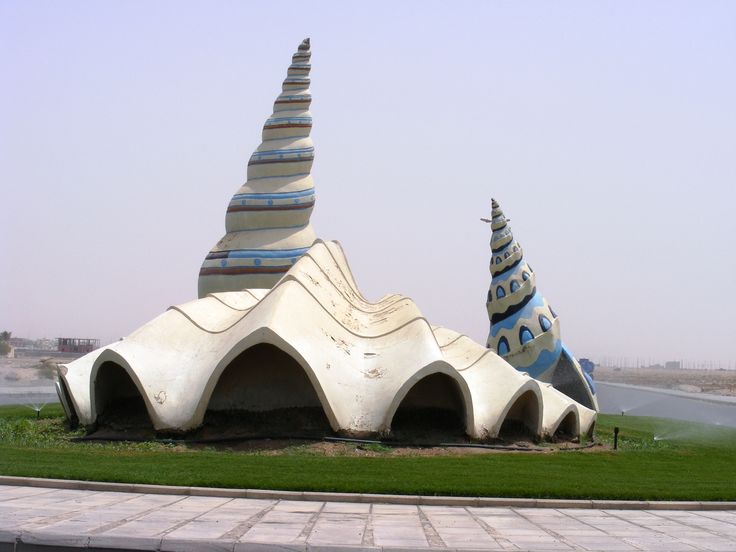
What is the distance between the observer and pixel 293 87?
3384 cm

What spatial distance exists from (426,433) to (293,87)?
18749 millimetres

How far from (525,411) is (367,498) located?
33.2 ft

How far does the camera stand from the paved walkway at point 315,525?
8.83 metres

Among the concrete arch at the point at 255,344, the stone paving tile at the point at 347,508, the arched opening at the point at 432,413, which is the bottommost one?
the stone paving tile at the point at 347,508

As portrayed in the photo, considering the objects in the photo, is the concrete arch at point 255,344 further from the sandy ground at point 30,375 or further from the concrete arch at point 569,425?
the sandy ground at point 30,375

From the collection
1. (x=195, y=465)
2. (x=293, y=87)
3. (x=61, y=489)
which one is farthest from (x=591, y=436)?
(x=293, y=87)

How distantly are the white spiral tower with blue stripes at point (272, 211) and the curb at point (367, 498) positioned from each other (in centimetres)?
1769

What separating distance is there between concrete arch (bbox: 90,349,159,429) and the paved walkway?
640 centimetres

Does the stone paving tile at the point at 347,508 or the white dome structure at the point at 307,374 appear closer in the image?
the stone paving tile at the point at 347,508

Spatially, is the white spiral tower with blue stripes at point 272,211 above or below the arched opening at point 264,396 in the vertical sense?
above

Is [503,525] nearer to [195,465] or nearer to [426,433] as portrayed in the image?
[195,465]

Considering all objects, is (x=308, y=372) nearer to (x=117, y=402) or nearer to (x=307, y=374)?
(x=307, y=374)

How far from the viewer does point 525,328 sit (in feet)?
107

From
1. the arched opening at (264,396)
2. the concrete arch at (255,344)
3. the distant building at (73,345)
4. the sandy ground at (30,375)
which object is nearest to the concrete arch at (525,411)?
the concrete arch at (255,344)
